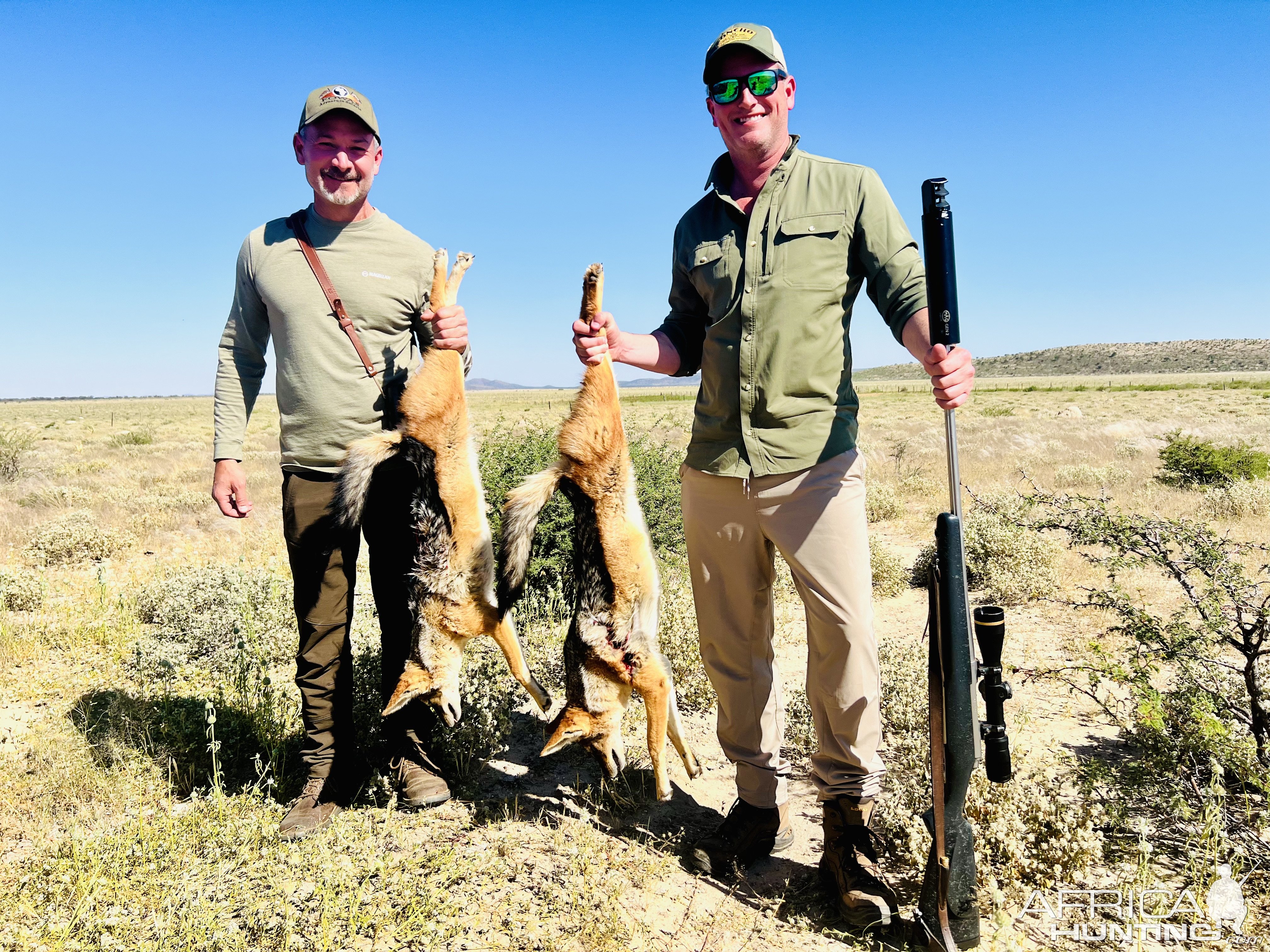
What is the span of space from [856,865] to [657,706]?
1058 mm

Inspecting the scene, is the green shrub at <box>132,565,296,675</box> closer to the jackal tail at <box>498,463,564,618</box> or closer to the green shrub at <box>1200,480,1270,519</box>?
the jackal tail at <box>498,463,564,618</box>

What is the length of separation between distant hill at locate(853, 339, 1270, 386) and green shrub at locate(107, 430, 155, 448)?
110m

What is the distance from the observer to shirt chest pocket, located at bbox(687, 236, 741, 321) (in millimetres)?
3072

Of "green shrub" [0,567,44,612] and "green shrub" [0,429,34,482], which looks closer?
"green shrub" [0,567,44,612]

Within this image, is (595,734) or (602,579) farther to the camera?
(595,734)

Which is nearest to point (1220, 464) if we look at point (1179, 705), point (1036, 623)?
point (1036, 623)

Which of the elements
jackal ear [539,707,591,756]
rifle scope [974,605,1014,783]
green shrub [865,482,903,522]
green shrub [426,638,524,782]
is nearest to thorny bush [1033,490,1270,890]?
rifle scope [974,605,1014,783]

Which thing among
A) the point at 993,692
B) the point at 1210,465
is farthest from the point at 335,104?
the point at 1210,465

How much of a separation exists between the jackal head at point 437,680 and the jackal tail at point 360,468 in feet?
2.35

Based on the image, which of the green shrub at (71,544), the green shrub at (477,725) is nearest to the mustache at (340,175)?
the green shrub at (477,725)

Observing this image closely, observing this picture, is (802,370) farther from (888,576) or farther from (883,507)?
(883,507)

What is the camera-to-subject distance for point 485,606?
3289 millimetres

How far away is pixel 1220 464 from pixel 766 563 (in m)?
13.4

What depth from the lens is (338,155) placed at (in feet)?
10.8
